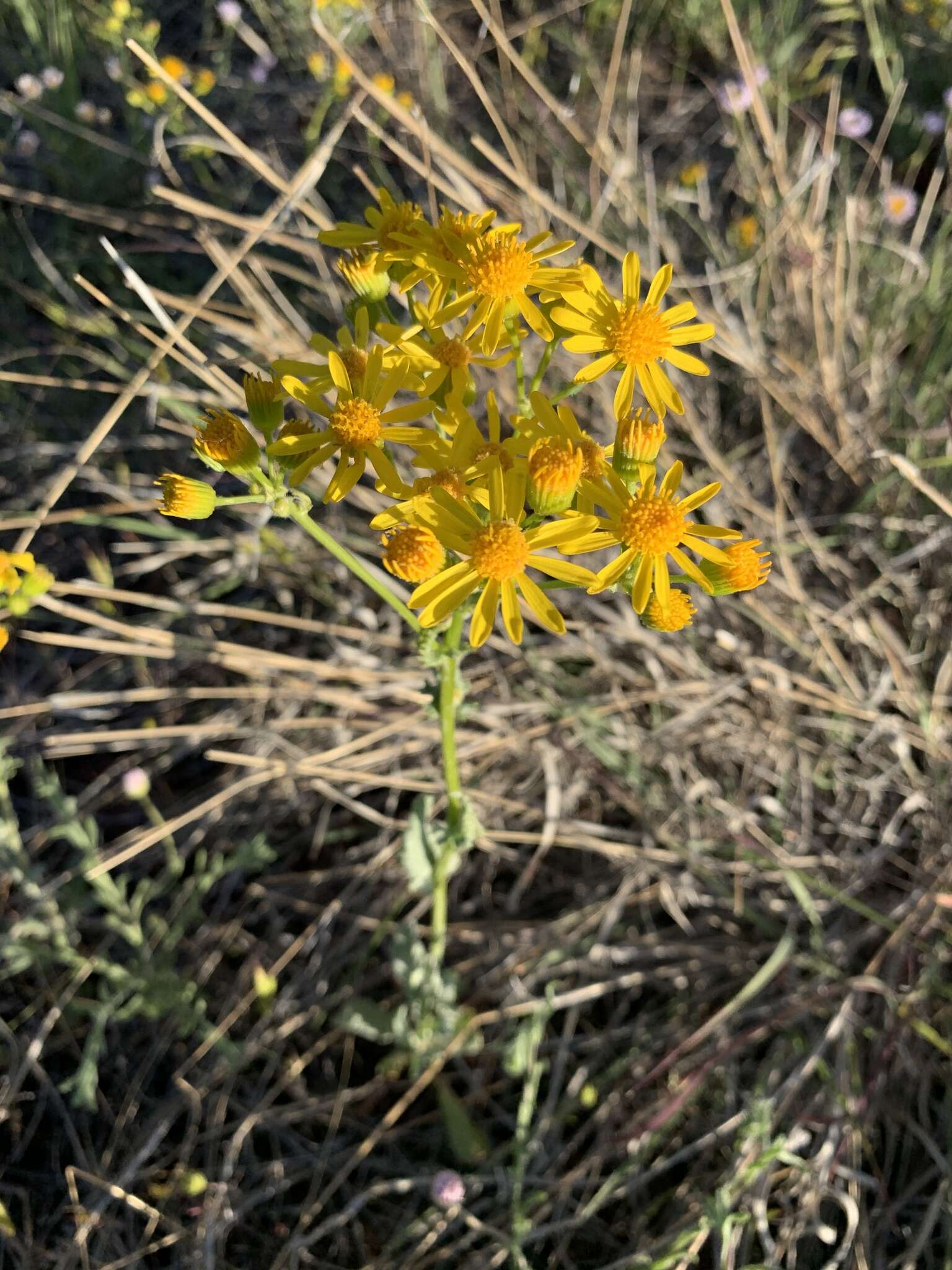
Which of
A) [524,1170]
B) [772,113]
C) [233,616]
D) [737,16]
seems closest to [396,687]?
[233,616]

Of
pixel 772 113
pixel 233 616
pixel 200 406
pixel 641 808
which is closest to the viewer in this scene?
pixel 641 808

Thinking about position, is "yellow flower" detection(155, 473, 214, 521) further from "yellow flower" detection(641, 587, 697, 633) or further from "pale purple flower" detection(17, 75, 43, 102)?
"pale purple flower" detection(17, 75, 43, 102)

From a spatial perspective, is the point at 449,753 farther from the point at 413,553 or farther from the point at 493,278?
the point at 493,278

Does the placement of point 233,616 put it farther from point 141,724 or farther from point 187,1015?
point 187,1015

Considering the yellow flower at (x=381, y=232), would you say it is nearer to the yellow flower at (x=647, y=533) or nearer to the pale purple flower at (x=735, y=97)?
the yellow flower at (x=647, y=533)

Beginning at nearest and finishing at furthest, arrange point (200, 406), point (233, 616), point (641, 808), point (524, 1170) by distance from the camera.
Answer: point (524, 1170) → point (641, 808) → point (200, 406) → point (233, 616)

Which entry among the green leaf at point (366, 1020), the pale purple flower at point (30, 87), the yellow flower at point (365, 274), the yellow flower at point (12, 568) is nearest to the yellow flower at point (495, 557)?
the yellow flower at point (365, 274)

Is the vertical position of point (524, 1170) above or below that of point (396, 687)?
below
